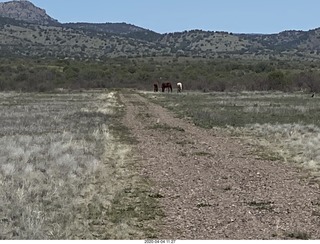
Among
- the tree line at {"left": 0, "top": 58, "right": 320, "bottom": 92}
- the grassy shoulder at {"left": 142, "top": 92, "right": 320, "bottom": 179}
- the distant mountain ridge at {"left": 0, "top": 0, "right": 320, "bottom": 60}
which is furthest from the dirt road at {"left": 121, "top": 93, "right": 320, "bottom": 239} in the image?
the distant mountain ridge at {"left": 0, "top": 0, "right": 320, "bottom": 60}

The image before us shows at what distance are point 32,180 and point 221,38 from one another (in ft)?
587

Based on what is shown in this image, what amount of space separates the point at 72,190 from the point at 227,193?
2.88m

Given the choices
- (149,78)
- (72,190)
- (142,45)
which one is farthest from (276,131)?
(142,45)

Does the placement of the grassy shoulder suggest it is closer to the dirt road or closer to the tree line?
the dirt road

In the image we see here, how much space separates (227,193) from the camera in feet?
32.8

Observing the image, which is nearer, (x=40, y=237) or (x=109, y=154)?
(x=40, y=237)

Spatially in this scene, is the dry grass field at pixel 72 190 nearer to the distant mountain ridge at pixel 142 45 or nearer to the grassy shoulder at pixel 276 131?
the grassy shoulder at pixel 276 131

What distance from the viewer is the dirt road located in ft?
25.1

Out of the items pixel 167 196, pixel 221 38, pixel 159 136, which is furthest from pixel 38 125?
pixel 221 38

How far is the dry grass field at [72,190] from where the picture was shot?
25.0 ft

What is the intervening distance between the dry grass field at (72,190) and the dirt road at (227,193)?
0.48 m

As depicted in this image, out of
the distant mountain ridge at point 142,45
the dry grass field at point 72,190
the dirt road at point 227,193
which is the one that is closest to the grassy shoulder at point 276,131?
the dirt road at point 227,193

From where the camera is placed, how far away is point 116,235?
7.50 m

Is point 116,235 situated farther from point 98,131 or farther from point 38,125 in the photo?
point 38,125
